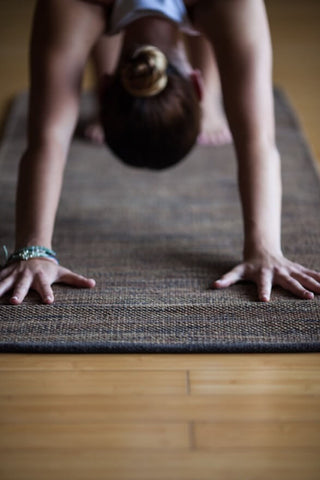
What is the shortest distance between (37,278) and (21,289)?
1.7 inches

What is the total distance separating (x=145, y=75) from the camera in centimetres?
125

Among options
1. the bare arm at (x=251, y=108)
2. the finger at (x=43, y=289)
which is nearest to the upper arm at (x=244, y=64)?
the bare arm at (x=251, y=108)

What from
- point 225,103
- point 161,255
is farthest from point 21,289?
point 225,103

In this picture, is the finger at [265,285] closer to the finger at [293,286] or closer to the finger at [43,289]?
the finger at [293,286]

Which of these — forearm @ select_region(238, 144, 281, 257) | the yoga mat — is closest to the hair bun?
forearm @ select_region(238, 144, 281, 257)

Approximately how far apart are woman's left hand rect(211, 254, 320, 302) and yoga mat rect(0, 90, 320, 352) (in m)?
0.02

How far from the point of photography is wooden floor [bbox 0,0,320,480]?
2.71 feet

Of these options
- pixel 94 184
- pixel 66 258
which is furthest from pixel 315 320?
pixel 94 184

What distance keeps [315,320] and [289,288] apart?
0.31 ft

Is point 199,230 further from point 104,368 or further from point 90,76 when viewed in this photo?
point 90,76

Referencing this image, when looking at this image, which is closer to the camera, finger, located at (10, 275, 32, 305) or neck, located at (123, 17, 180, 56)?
finger, located at (10, 275, 32, 305)

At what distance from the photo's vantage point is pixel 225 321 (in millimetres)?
1094

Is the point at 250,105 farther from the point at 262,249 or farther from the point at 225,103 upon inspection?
the point at 262,249

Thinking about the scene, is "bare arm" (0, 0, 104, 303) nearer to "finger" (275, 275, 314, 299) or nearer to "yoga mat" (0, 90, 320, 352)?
"yoga mat" (0, 90, 320, 352)
